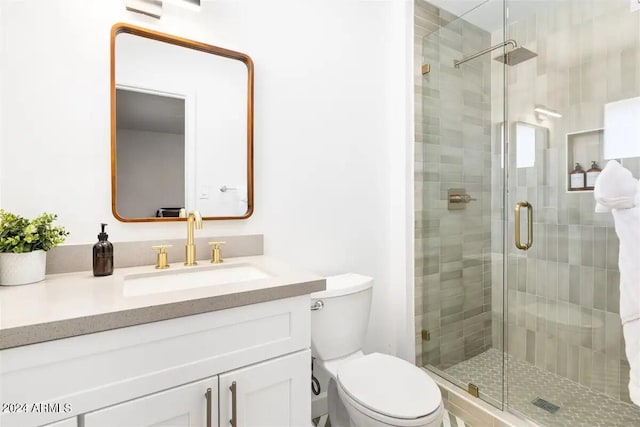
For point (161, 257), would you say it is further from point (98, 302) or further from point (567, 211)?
point (567, 211)

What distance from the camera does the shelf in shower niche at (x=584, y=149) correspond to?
1.70 metres

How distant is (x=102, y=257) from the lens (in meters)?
1.10

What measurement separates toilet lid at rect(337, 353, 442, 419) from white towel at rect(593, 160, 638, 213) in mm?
935

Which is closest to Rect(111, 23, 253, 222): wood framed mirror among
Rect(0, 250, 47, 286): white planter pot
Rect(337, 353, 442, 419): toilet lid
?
Rect(0, 250, 47, 286): white planter pot

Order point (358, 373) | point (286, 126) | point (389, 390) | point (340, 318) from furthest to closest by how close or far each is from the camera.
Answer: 1. point (286, 126)
2. point (340, 318)
3. point (358, 373)
4. point (389, 390)

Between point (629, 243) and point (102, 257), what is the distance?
1857 millimetres

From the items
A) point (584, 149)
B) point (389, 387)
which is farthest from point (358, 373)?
point (584, 149)

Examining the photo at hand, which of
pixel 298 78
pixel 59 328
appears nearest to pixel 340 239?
pixel 298 78

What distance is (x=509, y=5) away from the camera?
180 centimetres

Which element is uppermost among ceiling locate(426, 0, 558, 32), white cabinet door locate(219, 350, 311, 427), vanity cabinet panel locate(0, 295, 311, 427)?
ceiling locate(426, 0, 558, 32)

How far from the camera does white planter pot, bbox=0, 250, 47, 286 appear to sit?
0.95 meters

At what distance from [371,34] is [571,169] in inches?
53.8

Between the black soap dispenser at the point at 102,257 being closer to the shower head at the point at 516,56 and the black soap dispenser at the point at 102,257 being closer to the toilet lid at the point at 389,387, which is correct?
the toilet lid at the point at 389,387

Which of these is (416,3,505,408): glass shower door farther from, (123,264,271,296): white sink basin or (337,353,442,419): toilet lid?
(123,264,271,296): white sink basin
